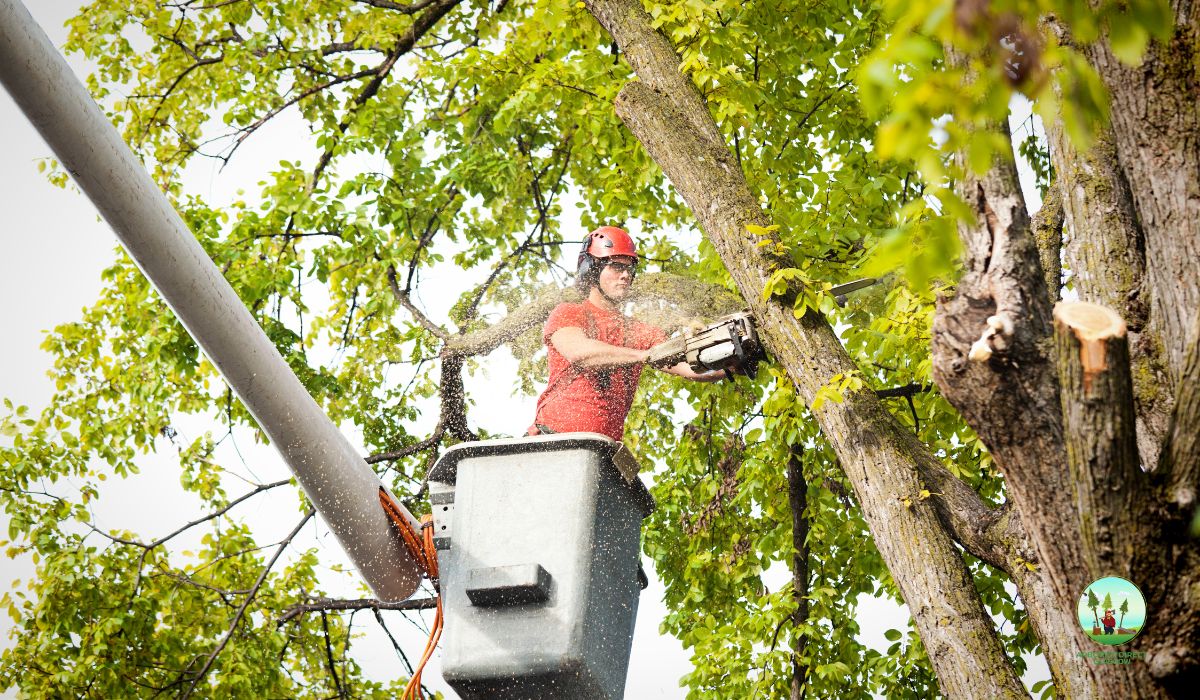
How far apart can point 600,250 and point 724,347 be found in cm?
99

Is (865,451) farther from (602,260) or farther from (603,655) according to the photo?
(602,260)

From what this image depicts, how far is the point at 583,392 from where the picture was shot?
14.4 feet

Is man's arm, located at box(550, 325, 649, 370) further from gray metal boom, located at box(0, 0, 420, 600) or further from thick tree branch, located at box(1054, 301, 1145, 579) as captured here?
thick tree branch, located at box(1054, 301, 1145, 579)

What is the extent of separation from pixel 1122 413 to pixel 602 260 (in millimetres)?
2977

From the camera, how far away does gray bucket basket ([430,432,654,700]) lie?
3449mm

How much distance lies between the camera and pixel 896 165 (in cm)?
605

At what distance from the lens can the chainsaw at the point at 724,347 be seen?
4.03 m

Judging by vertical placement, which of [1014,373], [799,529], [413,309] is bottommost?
[1014,373]

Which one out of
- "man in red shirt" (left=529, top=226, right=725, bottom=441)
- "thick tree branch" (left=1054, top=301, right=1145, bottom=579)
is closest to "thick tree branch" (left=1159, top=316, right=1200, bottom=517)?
"thick tree branch" (left=1054, top=301, right=1145, bottom=579)

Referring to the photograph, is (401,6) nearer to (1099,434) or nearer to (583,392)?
(583,392)

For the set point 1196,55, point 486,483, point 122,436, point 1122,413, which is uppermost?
point 122,436

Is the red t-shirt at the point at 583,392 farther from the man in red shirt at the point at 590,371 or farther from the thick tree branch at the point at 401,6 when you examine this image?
the thick tree branch at the point at 401,6

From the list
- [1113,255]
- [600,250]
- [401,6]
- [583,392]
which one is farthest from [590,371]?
[401,6]

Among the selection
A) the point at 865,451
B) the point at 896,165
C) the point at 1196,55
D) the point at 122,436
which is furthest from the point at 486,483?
the point at 122,436
